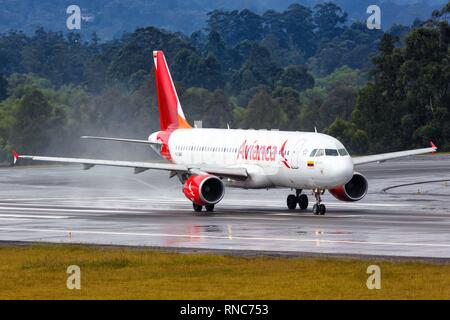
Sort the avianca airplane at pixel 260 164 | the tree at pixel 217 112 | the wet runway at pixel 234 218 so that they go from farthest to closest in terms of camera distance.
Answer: the tree at pixel 217 112, the avianca airplane at pixel 260 164, the wet runway at pixel 234 218

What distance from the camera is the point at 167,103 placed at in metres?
69.4

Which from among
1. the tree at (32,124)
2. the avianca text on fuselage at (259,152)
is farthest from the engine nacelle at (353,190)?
the tree at (32,124)

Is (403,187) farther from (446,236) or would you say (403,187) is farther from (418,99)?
(418,99)

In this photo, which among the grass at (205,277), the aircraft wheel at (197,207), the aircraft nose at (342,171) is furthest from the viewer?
the aircraft wheel at (197,207)

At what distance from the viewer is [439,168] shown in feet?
299

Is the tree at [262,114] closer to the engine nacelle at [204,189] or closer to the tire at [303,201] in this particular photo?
the tire at [303,201]

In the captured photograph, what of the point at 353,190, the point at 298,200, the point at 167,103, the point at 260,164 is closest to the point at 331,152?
the point at 353,190

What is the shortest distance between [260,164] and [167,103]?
1233 cm

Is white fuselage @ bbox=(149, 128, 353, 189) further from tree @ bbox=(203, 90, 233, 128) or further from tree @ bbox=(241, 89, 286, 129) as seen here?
tree @ bbox=(203, 90, 233, 128)

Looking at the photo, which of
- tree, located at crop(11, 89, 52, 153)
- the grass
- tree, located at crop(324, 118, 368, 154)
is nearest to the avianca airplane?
the grass

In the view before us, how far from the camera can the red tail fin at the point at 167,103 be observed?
2717 inches

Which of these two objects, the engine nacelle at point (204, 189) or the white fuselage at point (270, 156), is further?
the engine nacelle at point (204, 189)
